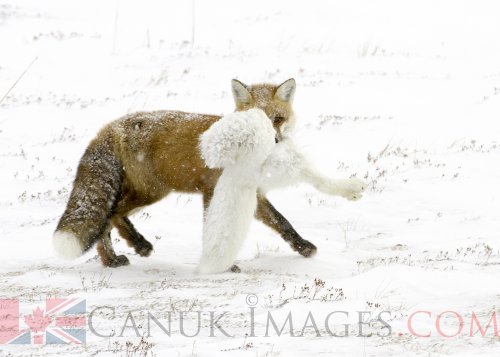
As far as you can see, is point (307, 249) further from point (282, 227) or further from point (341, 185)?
point (341, 185)

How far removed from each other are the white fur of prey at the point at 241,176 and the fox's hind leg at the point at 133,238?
1.24m

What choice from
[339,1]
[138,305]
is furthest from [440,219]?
[339,1]

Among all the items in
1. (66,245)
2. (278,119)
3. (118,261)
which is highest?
(278,119)

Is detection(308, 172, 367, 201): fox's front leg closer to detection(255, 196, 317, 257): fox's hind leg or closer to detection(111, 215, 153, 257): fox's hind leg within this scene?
detection(255, 196, 317, 257): fox's hind leg

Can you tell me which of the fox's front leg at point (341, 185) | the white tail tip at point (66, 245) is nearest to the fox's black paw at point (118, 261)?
the white tail tip at point (66, 245)

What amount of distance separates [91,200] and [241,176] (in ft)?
5.07

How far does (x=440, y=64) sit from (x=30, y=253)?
664 inches

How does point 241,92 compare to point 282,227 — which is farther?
point 282,227

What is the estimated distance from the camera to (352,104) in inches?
632

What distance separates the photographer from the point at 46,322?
4426 mm

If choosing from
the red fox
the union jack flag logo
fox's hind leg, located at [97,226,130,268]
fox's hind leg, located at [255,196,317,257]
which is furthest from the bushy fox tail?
fox's hind leg, located at [255,196,317,257]

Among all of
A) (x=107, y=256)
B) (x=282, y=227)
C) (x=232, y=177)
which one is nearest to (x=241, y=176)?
(x=232, y=177)

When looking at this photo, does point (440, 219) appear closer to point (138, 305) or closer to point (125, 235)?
point (125, 235)

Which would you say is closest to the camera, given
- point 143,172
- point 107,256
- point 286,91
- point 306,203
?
point 143,172
